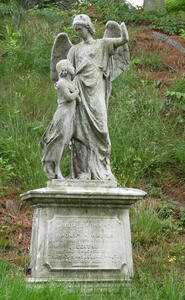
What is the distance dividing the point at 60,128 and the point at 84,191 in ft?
2.33

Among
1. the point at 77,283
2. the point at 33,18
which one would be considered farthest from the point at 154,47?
the point at 77,283

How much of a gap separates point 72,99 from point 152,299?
2.12m

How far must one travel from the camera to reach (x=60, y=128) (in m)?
4.93

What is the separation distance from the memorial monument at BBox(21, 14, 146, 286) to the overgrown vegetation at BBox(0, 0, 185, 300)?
34 cm

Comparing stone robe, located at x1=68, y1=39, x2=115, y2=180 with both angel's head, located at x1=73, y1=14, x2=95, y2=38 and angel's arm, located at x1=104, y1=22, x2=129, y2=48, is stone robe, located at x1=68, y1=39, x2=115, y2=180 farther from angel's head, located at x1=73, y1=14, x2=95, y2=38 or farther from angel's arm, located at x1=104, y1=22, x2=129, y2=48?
angel's head, located at x1=73, y1=14, x2=95, y2=38

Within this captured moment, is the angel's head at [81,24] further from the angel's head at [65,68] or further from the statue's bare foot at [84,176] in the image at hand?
the statue's bare foot at [84,176]

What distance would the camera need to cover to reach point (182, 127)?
9695 mm

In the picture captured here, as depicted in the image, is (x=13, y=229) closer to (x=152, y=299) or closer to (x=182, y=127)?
(x=152, y=299)

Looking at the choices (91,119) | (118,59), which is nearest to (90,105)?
(91,119)

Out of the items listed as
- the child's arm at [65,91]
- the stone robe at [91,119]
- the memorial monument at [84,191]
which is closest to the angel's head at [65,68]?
the memorial monument at [84,191]

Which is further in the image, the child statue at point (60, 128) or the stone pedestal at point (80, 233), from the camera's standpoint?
the child statue at point (60, 128)

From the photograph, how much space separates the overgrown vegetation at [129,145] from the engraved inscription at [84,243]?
1.14ft

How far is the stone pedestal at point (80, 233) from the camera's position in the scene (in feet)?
15.2

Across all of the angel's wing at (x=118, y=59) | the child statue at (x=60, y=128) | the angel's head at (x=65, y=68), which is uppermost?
the angel's wing at (x=118, y=59)
